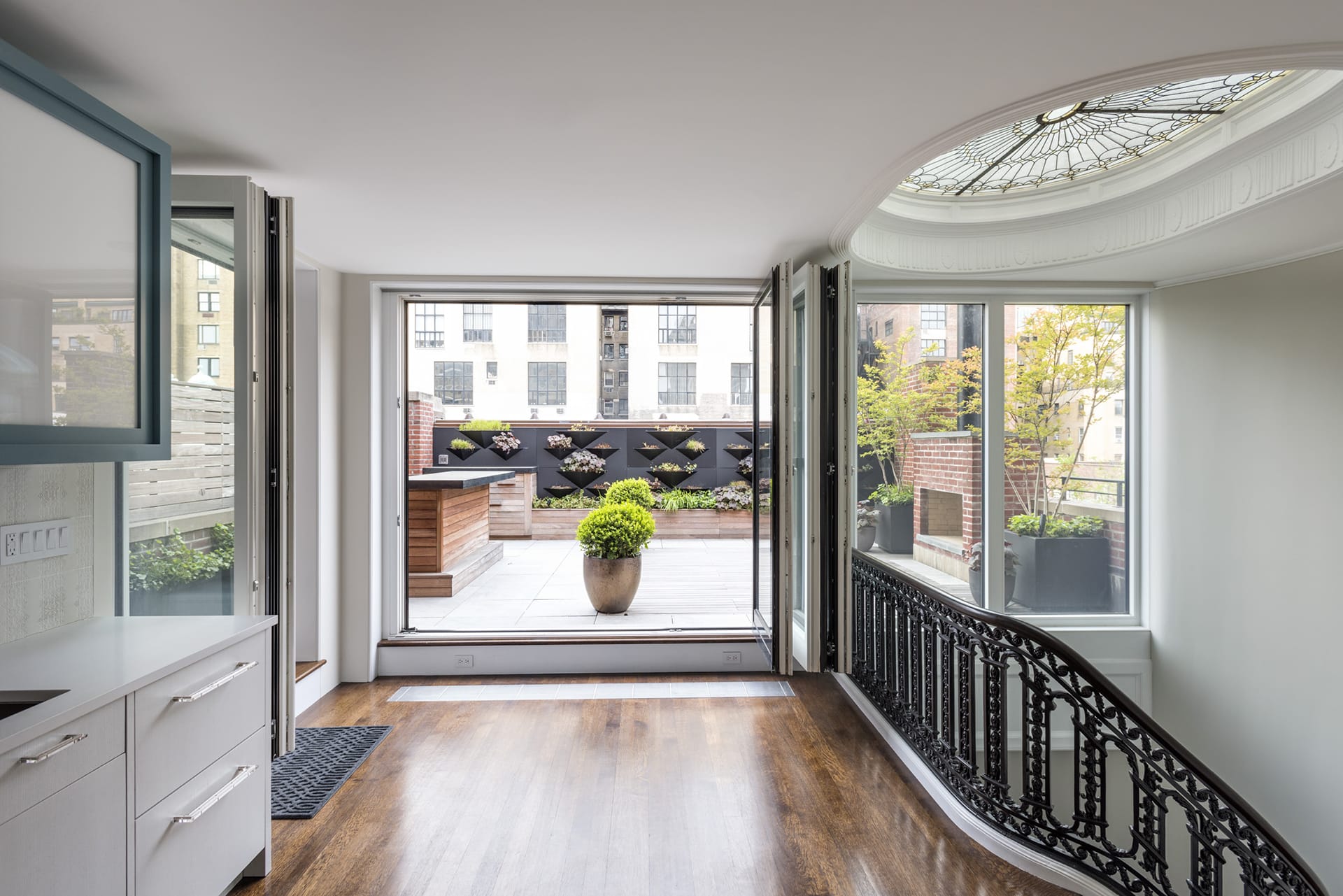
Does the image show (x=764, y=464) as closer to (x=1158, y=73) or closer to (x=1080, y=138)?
(x=1080, y=138)

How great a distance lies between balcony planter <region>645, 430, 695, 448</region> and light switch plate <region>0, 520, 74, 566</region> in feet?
29.6

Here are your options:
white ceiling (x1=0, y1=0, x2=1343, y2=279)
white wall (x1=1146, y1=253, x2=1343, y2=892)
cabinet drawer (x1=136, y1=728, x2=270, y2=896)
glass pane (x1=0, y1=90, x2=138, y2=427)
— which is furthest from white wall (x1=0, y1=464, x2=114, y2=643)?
white wall (x1=1146, y1=253, x2=1343, y2=892)

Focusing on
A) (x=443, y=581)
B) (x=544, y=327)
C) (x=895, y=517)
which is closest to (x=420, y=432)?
(x=443, y=581)

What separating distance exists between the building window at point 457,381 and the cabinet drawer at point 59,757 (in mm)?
18108

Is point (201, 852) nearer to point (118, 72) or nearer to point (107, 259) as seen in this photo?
point (107, 259)

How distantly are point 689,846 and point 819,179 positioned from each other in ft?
7.97

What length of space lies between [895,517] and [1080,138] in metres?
2.26

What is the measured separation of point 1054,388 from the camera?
14.9ft

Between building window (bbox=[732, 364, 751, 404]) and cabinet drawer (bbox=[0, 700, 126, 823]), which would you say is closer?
cabinet drawer (bbox=[0, 700, 126, 823])

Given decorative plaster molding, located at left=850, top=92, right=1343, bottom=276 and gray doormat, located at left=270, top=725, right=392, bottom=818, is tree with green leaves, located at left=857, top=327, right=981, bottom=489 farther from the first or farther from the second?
gray doormat, located at left=270, top=725, right=392, bottom=818

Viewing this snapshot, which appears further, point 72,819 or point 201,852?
point 201,852

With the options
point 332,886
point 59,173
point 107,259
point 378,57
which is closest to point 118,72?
point 59,173

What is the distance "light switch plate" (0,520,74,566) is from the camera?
6.27 feet

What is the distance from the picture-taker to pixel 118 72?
6.20ft
